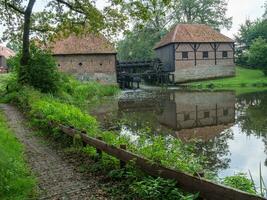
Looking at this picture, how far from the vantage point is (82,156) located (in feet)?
29.6

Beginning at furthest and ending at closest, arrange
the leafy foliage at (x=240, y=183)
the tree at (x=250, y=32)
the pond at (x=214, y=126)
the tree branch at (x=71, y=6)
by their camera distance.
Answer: the tree at (x=250, y=32)
the tree branch at (x=71, y=6)
the pond at (x=214, y=126)
the leafy foliage at (x=240, y=183)

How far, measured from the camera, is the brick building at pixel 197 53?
151ft

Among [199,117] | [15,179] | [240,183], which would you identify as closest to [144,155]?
[240,183]

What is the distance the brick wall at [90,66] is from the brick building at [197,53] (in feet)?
28.3

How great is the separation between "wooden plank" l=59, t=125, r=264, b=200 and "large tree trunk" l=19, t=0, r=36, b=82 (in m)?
14.9

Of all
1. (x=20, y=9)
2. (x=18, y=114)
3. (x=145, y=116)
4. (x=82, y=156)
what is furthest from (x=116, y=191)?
(x=20, y=9)

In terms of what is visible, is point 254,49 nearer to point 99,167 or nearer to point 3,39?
point 3,39

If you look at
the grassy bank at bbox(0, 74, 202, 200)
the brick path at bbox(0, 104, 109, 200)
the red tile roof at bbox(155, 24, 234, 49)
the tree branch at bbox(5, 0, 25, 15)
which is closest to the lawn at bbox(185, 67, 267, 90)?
the red tile roof at bbox(155, 24, 234, 49)

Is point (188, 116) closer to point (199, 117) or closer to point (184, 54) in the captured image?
point (199, 117)

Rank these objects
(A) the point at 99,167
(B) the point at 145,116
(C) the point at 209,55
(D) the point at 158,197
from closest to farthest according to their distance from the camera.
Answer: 1. (D) the point at 158,197
2. (A) the point at 99,167
3. (B) the point at 145,116
4. (C) the point at 209,55

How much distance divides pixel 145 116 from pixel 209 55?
29146 millimetres

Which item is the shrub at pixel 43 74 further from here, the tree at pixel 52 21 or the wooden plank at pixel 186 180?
the wooden plank at pixel 186 180

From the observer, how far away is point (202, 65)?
4700cm

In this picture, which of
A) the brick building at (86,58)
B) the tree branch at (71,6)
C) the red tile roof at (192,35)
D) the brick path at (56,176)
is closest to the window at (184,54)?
the red tile roof at (192,35)
